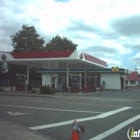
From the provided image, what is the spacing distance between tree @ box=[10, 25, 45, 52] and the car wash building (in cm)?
1052

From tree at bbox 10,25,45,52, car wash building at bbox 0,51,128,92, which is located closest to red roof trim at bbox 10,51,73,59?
car wash building at bbox 0,51,128,92

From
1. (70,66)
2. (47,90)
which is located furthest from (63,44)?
(47,90)

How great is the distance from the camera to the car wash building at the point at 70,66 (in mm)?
30678

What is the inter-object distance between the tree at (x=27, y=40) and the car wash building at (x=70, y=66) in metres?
10.5

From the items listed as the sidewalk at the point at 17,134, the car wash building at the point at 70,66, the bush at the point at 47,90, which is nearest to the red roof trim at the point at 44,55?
the car wash building at the point at 70,66

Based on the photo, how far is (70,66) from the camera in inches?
1716

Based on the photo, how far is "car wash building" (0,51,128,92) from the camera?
30678 millimetres

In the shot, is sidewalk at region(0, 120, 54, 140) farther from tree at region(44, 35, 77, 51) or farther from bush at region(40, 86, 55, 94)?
tree at region(44, 35, 77, 51)

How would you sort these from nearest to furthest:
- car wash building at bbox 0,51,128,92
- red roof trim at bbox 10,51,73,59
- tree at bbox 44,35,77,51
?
red roof trim at bbox 10,51,73,59 < car wash building at bbox 0,51,128,92 < tree at bbox 44,35,77,51

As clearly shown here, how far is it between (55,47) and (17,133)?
6246cm

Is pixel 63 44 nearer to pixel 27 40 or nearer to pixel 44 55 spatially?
pixel 27 40

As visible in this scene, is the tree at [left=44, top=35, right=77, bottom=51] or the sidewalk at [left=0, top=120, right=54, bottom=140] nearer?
the sidewalk at [left=0, top=120, right=54, bottom=140]

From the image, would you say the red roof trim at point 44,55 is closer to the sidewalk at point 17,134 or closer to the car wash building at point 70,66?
the car wash building at point 70,66

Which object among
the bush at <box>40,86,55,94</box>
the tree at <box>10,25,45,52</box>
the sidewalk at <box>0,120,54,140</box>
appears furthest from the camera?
the tree at <box>10,25,45,52</box>
